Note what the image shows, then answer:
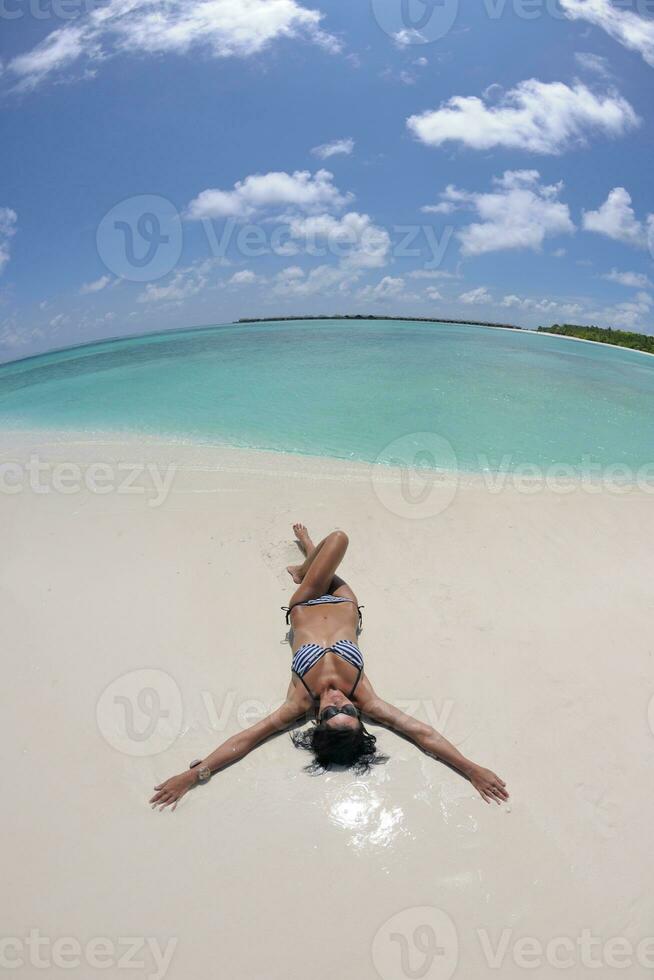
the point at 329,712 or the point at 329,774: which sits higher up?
the point at 329,712

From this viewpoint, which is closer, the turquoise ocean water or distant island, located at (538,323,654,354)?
the turquoise ocean water

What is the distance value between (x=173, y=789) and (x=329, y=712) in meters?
1.00

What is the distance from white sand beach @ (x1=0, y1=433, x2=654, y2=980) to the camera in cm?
229

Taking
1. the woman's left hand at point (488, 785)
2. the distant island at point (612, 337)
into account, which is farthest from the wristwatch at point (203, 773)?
the distant island at point (612, 337)

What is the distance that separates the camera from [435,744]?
3.00 meters

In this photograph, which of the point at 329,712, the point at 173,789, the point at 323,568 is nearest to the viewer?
the point at 173,789

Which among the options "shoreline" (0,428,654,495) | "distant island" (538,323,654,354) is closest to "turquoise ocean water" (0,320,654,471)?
"shoreline" (0,428,654,495)

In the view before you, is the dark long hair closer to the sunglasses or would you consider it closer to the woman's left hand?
the sunglasses

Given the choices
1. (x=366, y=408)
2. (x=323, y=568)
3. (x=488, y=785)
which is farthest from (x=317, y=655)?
(x=366, y=408)

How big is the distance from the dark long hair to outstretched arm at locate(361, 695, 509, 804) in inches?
6.3

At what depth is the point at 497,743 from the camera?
3109 mm

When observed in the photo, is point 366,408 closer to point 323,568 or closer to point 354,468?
point 354,468

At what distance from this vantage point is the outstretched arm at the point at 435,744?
2.82m

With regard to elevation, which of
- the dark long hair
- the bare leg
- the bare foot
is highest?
the bare foot
